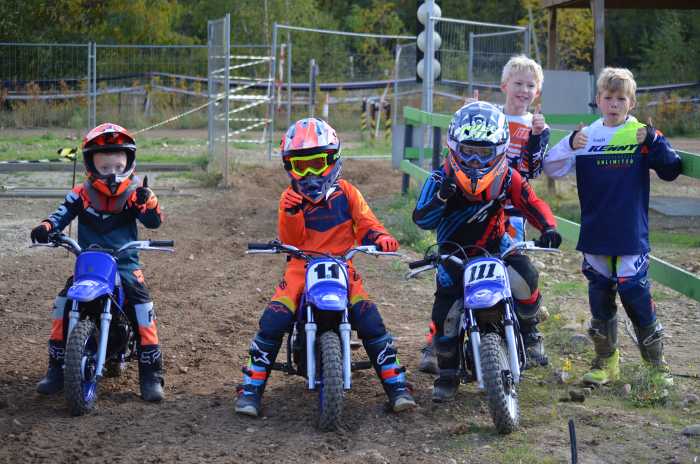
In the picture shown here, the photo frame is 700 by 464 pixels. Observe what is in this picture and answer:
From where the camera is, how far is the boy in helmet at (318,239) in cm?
550

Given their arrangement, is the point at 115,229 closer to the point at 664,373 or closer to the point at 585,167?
the point at 585,167

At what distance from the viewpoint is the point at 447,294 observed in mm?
5707

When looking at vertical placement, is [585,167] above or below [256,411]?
above

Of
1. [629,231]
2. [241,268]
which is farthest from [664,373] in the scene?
[241,268]

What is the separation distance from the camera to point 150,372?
230 inches

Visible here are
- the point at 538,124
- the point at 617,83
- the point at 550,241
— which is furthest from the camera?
the point at 538,124

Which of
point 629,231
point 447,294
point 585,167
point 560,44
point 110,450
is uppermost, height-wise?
point 560,44

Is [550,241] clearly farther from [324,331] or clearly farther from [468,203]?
[324,331]

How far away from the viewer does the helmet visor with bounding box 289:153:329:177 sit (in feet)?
18.4

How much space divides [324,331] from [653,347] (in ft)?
6.63

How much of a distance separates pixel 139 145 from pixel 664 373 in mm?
18408

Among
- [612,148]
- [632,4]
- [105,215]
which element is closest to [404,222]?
[612,148]

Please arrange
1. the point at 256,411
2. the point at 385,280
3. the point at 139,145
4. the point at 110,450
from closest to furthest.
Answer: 1. the point at 110,450
2. the point at 256,411
3. the point at 385,280
4. the point at 139,145

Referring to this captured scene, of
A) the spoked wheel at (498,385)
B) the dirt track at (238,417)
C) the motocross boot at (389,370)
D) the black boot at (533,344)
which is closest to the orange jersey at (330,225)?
the motocross boot at (389,370)
